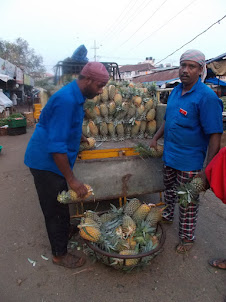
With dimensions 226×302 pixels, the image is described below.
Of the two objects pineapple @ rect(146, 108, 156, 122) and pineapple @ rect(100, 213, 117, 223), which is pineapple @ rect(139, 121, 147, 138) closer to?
pineapple @ rect(146, 108, 156, 122)

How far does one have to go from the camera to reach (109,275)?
260cm

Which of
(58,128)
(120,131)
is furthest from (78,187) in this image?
(120,131)

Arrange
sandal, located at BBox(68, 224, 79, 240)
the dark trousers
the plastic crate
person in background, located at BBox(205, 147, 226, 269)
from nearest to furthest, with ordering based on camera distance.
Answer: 1. person in background, located at BBox(205, 147, 226, 269)
2. the dark trousers
3. sandal, located at BBox(68, 224, 79, 240)
4. the plastic crate

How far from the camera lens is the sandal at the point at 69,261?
2.71m

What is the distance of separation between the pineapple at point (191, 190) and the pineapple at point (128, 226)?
0.67m

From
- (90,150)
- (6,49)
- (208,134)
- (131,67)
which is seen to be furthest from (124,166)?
(131,67)

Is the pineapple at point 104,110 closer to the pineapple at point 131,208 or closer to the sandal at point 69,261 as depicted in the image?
the pineapple at point 131,208

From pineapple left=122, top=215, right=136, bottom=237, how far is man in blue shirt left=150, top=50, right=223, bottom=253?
64cm

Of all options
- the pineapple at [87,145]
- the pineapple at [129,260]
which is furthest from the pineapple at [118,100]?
the pineapple at [129,260]

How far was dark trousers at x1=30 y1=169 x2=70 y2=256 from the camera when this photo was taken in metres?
2.41

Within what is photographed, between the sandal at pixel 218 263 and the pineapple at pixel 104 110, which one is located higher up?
the pineapple at pixel 104 110

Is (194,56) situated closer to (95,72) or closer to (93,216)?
(95,72)

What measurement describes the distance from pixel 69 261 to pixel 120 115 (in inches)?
90.5

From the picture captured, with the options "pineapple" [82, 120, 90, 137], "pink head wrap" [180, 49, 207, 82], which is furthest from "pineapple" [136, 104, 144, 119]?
"pink head wrap" [180, 49, 207, 82]
